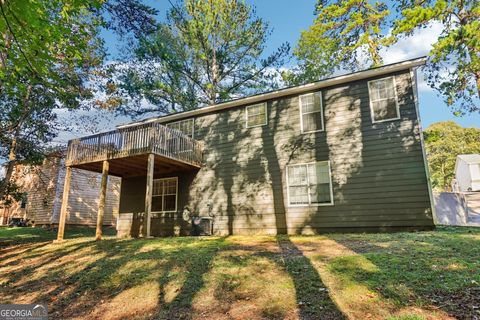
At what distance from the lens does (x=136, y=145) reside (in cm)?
1054

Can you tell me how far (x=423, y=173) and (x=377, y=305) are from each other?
6.55 meters

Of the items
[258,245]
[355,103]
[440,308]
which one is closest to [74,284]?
[258,245]

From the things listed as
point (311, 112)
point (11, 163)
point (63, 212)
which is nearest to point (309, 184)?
point (311, 112)

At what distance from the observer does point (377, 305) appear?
363 centimetres

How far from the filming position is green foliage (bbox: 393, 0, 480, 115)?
11.7 m

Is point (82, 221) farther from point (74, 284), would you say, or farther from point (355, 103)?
point (355, 103)

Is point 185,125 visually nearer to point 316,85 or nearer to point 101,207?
point 101,207

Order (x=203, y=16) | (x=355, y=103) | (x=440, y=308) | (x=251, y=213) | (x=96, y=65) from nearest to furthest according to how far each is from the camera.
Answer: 1. (x=440, y=308)
2. (x=355, y=103)
3. (x=251, y=213)
4. (x=96, y=65)
5. (x=203, y=16)

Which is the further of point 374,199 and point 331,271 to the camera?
point 374,199

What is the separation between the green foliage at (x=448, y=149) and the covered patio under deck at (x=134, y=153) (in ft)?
117

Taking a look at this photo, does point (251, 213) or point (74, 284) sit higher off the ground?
point (251, 213)

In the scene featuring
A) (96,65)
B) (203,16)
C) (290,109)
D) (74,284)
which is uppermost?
(203,16)

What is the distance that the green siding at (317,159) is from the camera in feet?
29.6

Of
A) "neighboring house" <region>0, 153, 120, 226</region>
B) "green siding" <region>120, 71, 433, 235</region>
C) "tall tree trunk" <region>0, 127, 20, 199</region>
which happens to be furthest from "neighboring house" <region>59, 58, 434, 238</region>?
"neighboring house" <region>0, 153, 120, 226</region>
